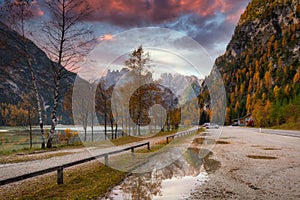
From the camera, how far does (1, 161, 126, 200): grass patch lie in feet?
26.0

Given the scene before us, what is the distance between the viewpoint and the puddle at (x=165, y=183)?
8.17 m

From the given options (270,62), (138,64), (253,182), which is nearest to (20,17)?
Answer: (138,64)

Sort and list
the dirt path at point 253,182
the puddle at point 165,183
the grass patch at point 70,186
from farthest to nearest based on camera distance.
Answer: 1. the puddle at point 165,183
2. the grass patch at point 70,186
3. the dirt path at point 253,182

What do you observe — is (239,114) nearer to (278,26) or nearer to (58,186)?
(278,26)

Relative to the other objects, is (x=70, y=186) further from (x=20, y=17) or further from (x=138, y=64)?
(x=138, y=64)

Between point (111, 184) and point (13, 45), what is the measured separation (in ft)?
57.9

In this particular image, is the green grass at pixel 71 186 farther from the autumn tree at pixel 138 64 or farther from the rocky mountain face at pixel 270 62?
the rocky mountain face at pixel 270 62

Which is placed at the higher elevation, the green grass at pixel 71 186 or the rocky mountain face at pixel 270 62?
the rocky mountain face at pixel 270 62

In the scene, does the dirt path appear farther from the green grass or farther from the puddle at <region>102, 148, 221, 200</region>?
the green grass

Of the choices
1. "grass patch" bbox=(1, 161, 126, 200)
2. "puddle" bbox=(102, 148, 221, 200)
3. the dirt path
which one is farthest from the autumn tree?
"grass patch" bbox=(1, 161, 126, 200)

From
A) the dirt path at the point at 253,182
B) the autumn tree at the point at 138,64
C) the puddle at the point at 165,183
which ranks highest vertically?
the autumn tree at the point at 138,64

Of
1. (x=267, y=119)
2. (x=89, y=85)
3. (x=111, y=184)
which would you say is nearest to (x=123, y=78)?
(x=89, y=85)

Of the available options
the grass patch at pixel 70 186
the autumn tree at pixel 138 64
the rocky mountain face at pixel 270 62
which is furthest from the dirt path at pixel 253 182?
the rocky mountain face at pixel 270 62

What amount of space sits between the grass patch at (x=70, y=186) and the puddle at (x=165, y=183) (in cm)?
53
